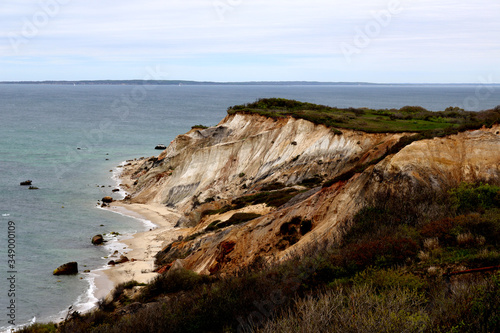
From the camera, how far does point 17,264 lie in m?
27.2

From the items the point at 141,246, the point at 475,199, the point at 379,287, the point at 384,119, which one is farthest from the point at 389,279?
the point at 384,119

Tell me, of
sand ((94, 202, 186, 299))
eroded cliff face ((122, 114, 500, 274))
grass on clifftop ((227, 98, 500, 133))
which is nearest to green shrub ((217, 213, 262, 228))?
eroded cliff face ((122, 114, 500, 274))

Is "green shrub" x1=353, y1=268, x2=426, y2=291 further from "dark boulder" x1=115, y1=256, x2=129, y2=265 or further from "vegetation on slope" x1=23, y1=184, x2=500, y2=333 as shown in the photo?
"dark boulder" x1=115, y1=256, x2=129, y2=265


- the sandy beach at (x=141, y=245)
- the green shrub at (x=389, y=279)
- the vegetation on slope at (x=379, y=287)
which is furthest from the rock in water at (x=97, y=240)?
the green shrub at (x=389, y=279)

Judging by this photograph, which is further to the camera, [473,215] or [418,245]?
[473,215]

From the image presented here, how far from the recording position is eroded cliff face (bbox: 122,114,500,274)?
60.0 feet

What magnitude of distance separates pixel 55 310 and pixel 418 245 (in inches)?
698

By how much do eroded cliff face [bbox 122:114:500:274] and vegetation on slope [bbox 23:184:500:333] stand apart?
2591mm

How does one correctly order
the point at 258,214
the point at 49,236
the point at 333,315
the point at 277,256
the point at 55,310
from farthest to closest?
the point at 49,236
the point at 258,214
the point at 55,310
the point at 277,256
the point at 333,315

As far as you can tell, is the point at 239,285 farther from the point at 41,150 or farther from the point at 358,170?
the point at 41,150

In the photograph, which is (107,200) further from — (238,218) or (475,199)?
(475,199)

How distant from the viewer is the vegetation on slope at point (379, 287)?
729cm

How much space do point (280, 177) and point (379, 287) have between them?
26.4 metres

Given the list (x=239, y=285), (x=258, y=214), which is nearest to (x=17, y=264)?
(x=258, y=214)
